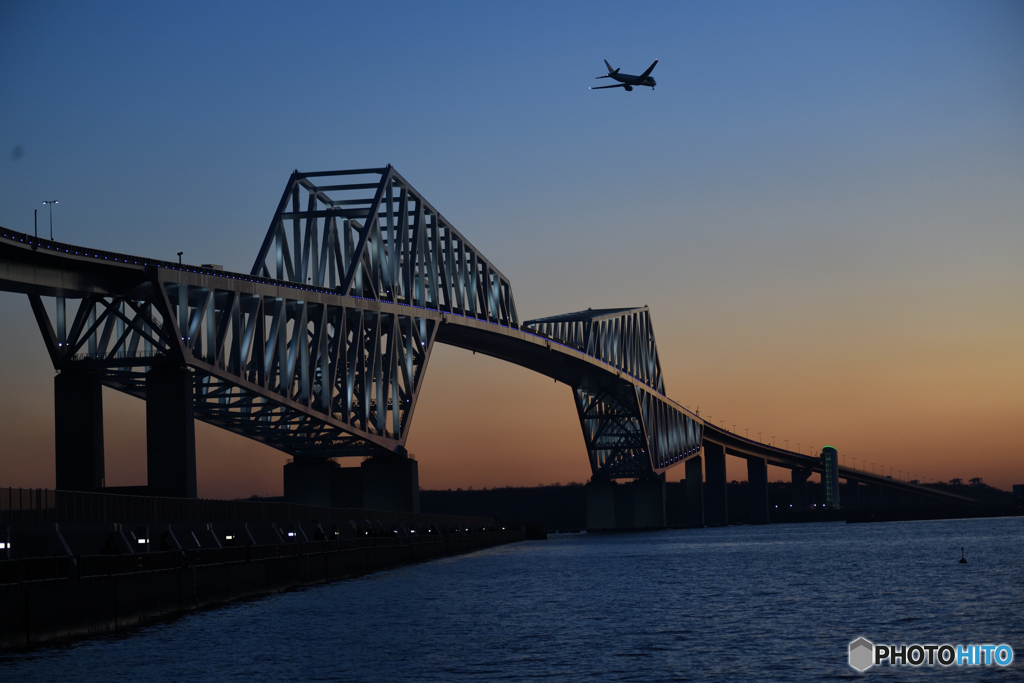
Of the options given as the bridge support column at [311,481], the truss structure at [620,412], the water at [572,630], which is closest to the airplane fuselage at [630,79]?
the water at [572,630]

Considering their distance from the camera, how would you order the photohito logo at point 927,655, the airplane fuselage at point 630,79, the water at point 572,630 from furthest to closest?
1. the airplane fuselage at point 630,79
2. the photohito logo at point 927,655
3. the water at point 572,630

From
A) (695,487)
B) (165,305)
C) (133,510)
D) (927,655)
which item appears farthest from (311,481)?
(695,487)

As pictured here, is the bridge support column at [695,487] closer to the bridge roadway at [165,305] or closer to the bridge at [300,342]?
the bridge at [300,342]

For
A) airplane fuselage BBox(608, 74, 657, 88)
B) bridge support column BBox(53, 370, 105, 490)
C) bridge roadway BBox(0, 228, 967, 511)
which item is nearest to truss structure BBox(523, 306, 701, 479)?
bridge roadway BBox(0, 228, 967, 511)

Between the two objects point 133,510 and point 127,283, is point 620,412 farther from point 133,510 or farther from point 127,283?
point 133,510

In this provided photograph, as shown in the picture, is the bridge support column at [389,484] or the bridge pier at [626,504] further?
the bridge pier at [626,504]

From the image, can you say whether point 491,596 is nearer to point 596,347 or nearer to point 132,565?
point 132,565

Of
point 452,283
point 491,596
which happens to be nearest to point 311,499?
point 452,283
